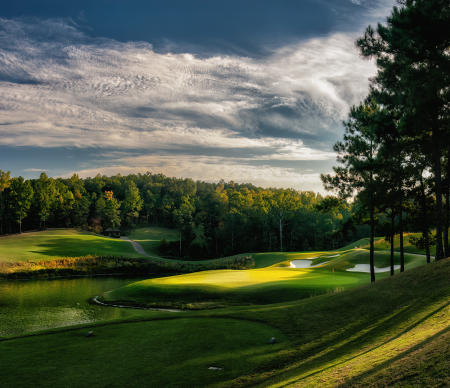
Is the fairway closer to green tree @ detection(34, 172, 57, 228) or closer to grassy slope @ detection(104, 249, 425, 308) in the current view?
grassy slope @ detection(104, 249, 425, 308)

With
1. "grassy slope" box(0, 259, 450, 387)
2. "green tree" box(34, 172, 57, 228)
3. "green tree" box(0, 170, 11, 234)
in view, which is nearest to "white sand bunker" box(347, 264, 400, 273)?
"grassy slope" box(0, 259, 450, 387)

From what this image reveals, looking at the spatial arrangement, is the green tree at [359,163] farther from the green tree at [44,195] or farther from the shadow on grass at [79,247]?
the green tree at [44,195]

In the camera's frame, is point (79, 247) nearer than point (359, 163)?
No

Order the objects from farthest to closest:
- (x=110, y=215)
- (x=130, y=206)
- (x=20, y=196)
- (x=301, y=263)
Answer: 1. (x=130, y=206)
2. (x=110, y=215)
3. (x=20, y=196)
4. (x=301, y=263)

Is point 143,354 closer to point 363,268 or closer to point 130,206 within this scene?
point 363,268

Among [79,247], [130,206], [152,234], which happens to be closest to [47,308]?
[79,247]

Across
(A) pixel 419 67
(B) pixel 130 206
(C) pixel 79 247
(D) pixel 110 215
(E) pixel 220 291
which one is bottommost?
(C) pixel 79 247

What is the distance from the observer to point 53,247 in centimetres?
6053

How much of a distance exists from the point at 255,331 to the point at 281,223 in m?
75.3

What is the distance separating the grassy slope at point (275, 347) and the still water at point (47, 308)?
21.5ft

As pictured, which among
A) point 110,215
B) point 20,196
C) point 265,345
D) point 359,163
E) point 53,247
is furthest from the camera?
point 110,215

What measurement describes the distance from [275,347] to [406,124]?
12.8 metres

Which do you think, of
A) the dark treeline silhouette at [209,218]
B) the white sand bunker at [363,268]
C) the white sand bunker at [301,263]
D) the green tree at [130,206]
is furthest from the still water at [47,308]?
the green tree at [130,206]

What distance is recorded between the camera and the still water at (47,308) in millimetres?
19530
